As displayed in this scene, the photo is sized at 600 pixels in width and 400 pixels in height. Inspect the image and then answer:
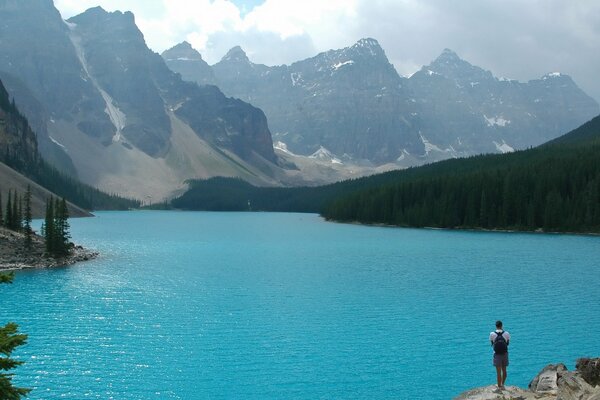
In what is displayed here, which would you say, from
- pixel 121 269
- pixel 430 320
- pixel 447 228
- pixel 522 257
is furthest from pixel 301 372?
pixel 447 228

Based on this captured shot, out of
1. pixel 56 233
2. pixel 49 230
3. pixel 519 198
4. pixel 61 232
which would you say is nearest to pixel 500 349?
pixel 49 230

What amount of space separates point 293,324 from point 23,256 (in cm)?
5299

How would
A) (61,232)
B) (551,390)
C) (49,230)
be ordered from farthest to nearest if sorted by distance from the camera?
(61,232) → (49,230) → (551,390)

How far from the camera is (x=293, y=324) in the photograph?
48688 mm

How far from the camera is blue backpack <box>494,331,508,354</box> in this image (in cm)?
2934

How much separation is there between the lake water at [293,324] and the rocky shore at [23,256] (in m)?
4.43

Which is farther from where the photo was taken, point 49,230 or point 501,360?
point 49,230

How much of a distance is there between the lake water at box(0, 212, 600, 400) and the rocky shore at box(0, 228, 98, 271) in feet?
14.5

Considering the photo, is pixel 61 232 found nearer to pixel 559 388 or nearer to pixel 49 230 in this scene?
pixel 49 230

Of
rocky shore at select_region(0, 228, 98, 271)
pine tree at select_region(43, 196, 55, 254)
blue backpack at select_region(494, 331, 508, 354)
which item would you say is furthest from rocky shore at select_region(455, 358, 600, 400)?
pine tree at select_region(43, 196, 55, 254)

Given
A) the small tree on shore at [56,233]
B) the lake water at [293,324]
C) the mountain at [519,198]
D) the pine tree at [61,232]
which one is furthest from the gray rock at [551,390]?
the mountain at [519,198]

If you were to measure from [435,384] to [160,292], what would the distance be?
3714cm

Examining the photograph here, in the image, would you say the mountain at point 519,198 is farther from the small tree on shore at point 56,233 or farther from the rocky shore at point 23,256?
the small tree on shore at point 56,233

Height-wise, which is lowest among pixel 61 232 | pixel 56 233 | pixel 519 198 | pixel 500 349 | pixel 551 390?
pixel 551 390
